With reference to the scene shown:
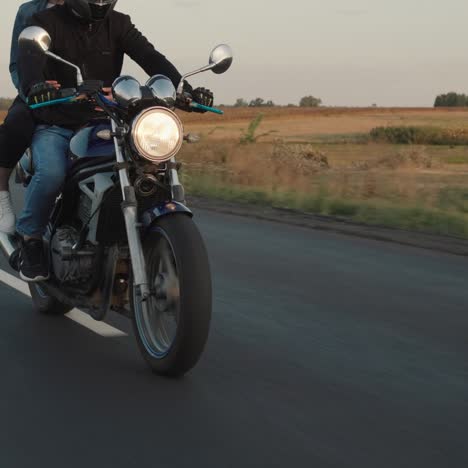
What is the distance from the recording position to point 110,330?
686 centimetres

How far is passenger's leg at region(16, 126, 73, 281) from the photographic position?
20.7ft

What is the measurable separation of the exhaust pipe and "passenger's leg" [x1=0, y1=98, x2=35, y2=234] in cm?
3

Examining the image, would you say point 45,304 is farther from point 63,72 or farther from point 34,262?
point 63,72

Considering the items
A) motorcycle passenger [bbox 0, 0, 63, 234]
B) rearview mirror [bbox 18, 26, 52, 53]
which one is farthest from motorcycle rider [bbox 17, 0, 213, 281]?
rearview mirror [bbox 18, 26, 52, 53]

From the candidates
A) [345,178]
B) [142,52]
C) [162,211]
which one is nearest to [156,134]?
[162,211]

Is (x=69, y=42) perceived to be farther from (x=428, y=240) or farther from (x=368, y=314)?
(x=428, y=240)

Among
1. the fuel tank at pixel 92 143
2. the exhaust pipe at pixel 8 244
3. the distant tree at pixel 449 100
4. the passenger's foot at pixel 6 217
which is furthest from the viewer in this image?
the distant tree at pixel 449 100

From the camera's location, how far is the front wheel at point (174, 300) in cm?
536

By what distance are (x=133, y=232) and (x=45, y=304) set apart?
1913 mm

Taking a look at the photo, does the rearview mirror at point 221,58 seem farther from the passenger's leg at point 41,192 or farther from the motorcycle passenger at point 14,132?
the motorcycle passenger at point 14,132

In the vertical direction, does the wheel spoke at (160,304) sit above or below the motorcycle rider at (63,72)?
below

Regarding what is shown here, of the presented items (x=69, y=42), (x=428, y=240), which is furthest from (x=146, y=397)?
(x=428, y=240)

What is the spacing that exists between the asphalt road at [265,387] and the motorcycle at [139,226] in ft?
0.94

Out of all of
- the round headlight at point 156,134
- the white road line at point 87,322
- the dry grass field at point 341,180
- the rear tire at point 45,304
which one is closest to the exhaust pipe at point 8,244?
the rear tire at point 45,304
